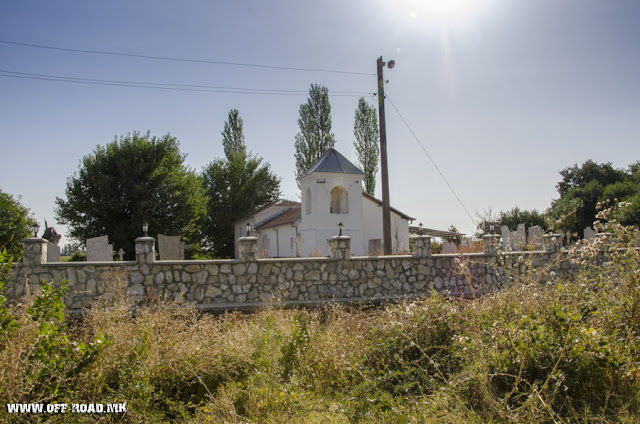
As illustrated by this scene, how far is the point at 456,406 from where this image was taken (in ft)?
13.0

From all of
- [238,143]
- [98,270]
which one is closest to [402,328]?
[98,270]

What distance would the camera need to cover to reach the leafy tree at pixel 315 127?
32.7m

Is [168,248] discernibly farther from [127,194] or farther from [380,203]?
[380,203]

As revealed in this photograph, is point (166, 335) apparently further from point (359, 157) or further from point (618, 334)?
point (359, 157)

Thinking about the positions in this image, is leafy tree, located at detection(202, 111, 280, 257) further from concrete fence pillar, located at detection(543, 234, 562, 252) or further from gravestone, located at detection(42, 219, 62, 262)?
concrete fence pillar, located at detection(543, 234, 562, 252)

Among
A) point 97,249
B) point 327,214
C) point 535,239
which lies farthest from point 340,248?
point 327,214

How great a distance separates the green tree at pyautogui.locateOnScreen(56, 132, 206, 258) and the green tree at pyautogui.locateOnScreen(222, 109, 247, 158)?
44.7ft

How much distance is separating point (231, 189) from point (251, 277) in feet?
88.0

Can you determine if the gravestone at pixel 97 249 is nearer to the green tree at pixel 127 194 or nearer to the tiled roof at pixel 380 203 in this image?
the green tree at pixel 127 194

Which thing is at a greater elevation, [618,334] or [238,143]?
[238,143]

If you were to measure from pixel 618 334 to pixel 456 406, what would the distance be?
174cm

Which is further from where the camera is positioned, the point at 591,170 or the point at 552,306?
the point at 591,170

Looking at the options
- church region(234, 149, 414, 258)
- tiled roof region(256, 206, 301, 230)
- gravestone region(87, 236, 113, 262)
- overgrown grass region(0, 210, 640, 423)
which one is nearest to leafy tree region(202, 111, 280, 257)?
tiled roof region(256, 206, 301, 230)

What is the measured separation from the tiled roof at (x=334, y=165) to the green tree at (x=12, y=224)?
40.4 feet
